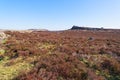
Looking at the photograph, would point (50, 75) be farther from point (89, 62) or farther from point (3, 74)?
point (89, 62)

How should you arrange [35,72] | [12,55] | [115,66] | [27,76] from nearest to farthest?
[27,76]
[35,72]
[115,66]
[12,55]

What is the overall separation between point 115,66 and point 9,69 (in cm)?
615

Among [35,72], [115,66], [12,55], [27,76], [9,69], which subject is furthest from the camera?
[12,55]

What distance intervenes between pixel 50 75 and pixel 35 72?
30.7 inches

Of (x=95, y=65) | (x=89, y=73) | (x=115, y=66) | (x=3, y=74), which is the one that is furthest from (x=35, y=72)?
(x=115, y=66)

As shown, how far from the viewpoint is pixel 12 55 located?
12.6 m

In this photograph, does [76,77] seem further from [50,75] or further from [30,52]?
[30,52]

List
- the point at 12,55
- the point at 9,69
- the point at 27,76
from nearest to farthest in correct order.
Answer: the point at 27,76
the point at 9,69
the point at 12,55

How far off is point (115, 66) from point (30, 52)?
637cm

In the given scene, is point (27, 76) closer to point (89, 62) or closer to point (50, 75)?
point (50, 75)

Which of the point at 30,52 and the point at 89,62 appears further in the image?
the point at 30,52

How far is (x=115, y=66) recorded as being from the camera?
397 inches

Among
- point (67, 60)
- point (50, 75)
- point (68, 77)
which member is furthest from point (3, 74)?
point (67, 60)

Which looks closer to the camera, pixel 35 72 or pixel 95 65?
pixel 35 72
